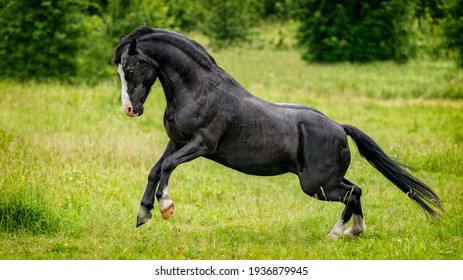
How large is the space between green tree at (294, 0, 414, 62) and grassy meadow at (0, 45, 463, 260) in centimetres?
1605

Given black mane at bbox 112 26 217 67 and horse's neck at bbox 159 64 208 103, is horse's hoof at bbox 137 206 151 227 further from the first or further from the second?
black mane at bbox 112 26 217 67

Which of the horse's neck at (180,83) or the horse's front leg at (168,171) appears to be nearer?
the horse's front leg at (168,171)

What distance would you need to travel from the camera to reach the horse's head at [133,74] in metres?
6.92

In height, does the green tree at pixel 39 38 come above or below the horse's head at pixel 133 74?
below

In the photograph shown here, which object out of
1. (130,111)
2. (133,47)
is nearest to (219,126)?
(130,111)

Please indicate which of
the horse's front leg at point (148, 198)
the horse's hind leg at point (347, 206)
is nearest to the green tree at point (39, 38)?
the horse's front leg at point (148, 198)

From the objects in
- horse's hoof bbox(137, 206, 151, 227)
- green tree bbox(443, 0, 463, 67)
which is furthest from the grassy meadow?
green tree bbox(443, 0, 463, 67)

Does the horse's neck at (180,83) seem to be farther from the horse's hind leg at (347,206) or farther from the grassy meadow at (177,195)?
the horse's hind leg at (347,206)

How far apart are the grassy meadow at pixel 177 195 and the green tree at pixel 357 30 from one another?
52.6 ft

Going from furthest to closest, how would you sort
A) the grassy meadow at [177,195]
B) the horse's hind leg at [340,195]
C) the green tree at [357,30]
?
the green tree at [357,30] < the horse's hind leg at [340,195] < the grassy meadow at [177,195]

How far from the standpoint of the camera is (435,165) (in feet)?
42.2

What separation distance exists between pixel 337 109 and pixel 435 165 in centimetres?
730

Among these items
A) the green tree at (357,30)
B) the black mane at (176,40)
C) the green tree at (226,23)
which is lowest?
the green tree at (226,23)

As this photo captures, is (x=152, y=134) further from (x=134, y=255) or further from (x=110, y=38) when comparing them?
(x=110, y=38)
